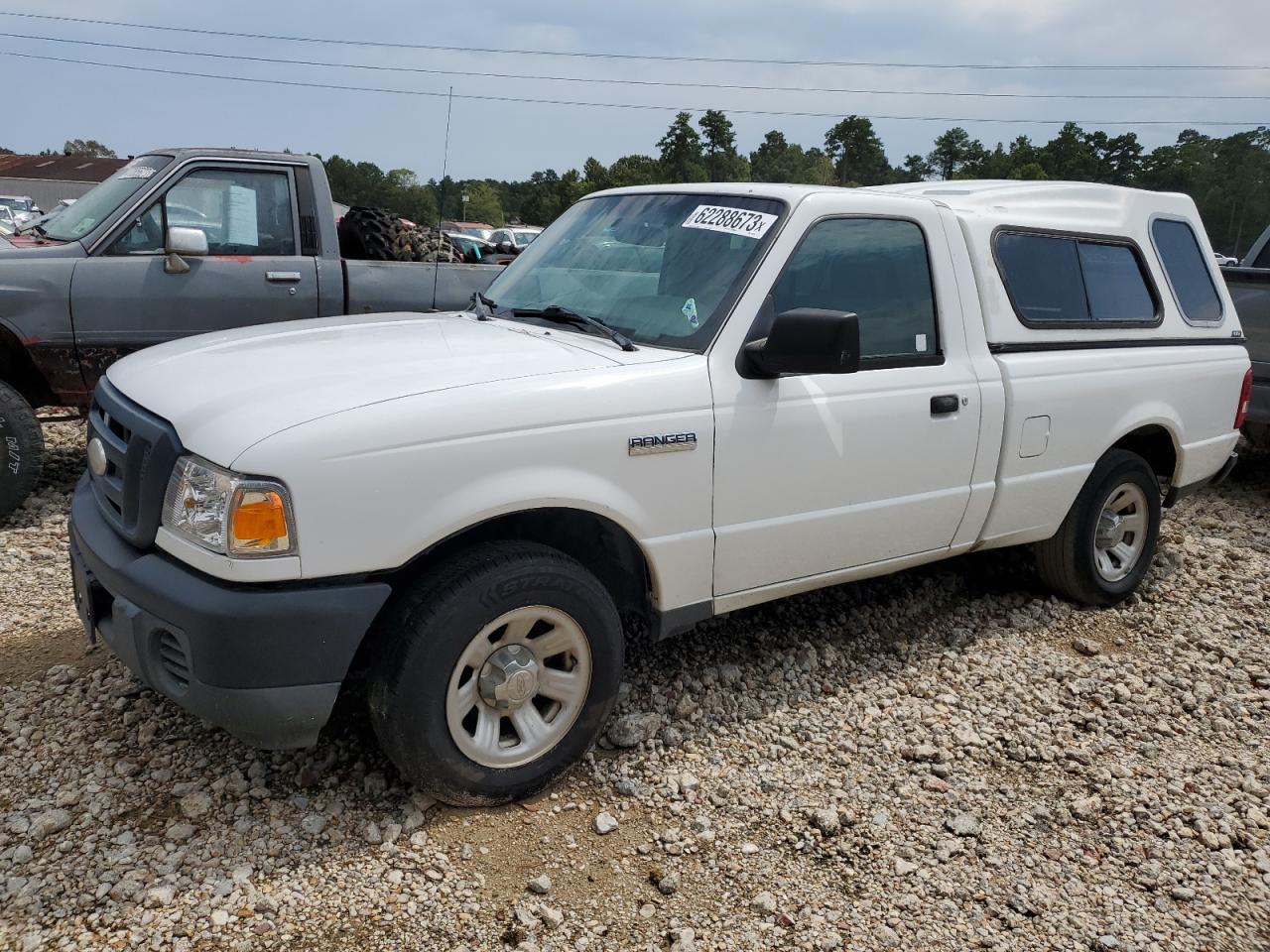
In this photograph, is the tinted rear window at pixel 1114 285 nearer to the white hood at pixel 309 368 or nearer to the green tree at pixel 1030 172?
the white hood at pixel 309 368

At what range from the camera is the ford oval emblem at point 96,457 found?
3.10 meters

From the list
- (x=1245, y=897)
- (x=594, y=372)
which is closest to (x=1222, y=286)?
(x=1245, y=897)

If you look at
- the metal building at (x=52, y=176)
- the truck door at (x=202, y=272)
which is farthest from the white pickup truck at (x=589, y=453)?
the metal building at (x=52, y=176)

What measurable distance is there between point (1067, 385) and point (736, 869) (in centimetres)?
258

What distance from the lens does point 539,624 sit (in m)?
3.06

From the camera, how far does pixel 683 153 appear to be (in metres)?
67.5

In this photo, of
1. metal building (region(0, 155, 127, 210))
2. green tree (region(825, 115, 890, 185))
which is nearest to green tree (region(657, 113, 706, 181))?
green tree (region(825, 115, 890, 185))

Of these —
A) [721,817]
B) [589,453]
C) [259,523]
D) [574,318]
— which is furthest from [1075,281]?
[259,523]

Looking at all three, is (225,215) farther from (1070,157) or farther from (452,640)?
(1070,157)

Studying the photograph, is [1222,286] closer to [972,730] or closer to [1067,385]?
[1067,385]

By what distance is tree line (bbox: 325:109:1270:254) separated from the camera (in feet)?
180

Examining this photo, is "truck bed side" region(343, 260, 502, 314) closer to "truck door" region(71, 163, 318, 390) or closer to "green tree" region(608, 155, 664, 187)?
"truck door" region(71, 163, 318, 390)

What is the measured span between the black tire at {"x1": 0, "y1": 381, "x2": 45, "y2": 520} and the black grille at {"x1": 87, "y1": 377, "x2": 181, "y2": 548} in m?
2.54

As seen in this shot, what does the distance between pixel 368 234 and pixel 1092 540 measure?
4870 millimetres
